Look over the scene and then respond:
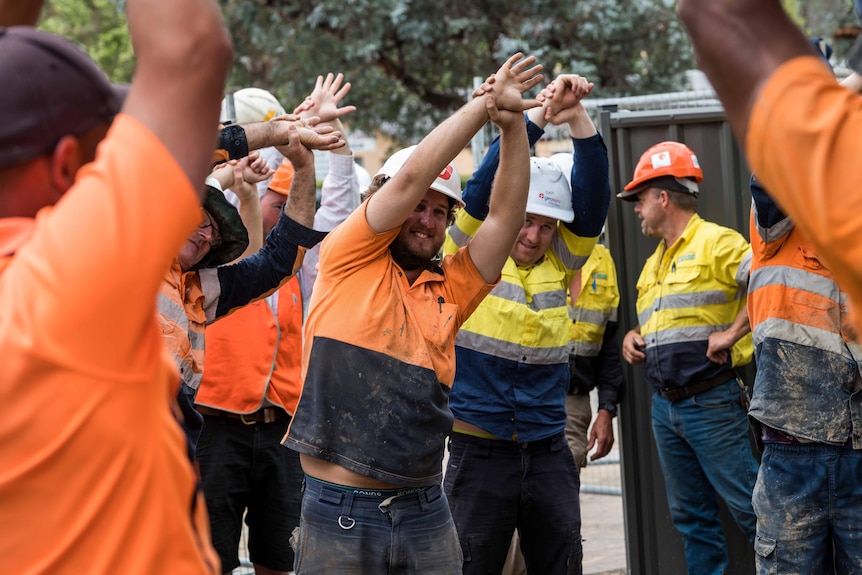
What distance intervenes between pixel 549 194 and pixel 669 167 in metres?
0.91

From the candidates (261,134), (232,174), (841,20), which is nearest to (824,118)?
(261,134)

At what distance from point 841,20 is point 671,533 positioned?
586 inches

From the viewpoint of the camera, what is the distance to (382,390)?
12.4 ft

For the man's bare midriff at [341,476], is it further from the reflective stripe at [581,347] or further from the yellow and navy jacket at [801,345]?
the reflective stripe at [581,347]

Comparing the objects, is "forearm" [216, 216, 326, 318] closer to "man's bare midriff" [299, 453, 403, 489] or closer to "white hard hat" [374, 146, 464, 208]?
A: "white hard hat" [374, 146, 464, 208]

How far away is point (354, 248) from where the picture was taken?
12.7ft

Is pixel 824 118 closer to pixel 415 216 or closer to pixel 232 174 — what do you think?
pixel 415 216

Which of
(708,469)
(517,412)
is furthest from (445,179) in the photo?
(708,469)

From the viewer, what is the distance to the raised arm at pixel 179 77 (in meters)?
1.37

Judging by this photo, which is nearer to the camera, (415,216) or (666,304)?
(415,216)

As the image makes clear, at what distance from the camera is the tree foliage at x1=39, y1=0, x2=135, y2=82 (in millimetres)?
26078

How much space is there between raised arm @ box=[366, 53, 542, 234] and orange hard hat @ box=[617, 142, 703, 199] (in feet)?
6.92

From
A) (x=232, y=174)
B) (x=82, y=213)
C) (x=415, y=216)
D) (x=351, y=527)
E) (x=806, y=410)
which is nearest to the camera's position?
(x=82, y=213)

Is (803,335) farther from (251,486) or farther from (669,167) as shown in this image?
(251,486)
